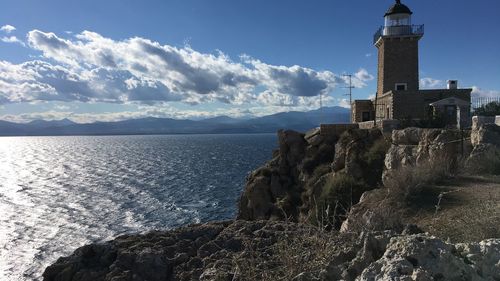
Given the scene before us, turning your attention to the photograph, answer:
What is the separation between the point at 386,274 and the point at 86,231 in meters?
29.5

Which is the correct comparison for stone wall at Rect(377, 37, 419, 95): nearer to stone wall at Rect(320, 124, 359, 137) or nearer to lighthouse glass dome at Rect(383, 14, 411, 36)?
lighthouse glass dome at Rect(383, 14, 411, 36)

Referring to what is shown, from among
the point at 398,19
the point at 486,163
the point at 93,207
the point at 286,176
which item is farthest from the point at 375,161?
the point at 93,207

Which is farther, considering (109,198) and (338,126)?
(109,198)

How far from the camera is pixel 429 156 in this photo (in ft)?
51.4

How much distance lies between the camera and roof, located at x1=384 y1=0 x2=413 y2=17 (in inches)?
1394

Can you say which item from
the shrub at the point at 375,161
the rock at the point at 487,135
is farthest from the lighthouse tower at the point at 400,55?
the rock at the point at 487,135

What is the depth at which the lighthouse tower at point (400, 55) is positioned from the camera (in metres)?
35.0

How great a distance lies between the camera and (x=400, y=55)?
116 ft

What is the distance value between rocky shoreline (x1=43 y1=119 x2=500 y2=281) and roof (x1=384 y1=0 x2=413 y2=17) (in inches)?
603

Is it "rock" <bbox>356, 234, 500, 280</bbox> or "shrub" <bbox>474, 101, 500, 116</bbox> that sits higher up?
"shrub" <bbox>474, 101, 500, 116</bbox>

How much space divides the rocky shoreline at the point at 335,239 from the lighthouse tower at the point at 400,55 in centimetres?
1216

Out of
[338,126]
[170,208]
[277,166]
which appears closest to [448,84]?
[338,126]

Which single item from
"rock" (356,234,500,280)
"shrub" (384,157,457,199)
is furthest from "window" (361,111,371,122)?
"rock" (356,234,500,280)

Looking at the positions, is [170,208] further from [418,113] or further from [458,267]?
[458,267]
